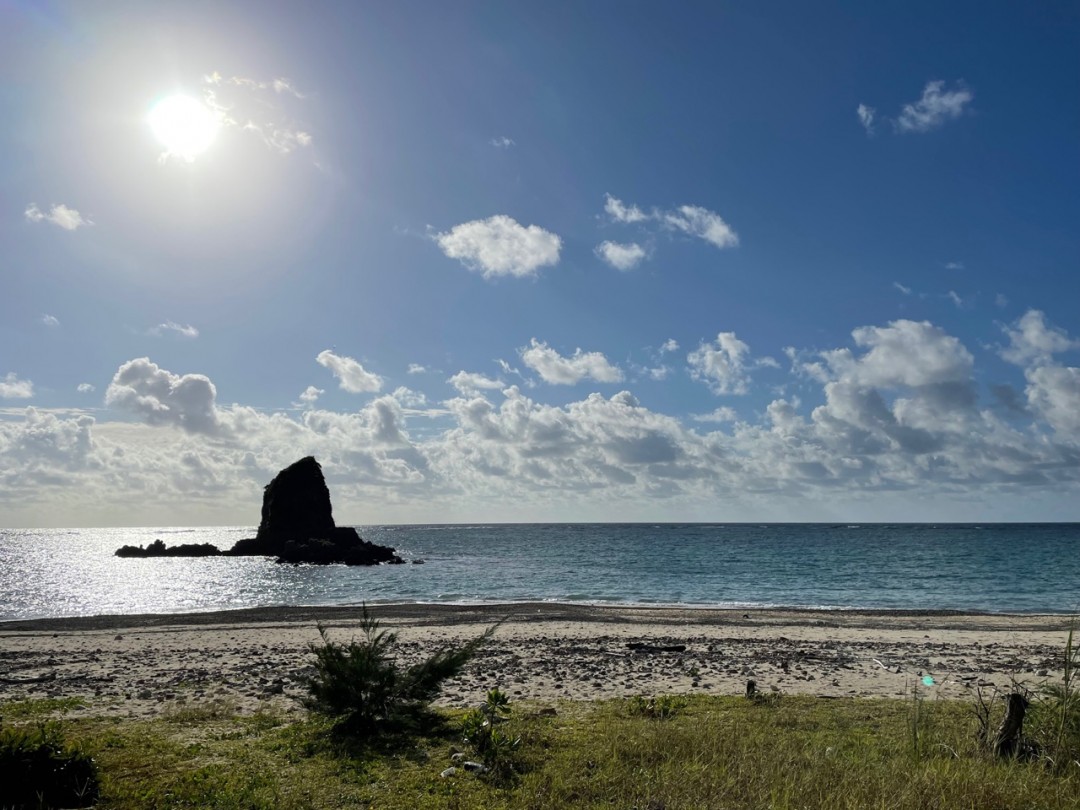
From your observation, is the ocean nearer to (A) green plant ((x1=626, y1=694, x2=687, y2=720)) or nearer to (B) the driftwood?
(A) green plant ((x1=626, y1=694, x2=687, y2=720))

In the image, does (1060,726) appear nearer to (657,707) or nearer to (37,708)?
(657,707)

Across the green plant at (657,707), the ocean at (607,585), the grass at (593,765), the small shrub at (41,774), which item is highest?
the small shrub at (41,774)

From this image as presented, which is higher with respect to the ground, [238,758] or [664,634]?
[238,758]

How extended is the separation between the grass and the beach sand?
10.4 ft

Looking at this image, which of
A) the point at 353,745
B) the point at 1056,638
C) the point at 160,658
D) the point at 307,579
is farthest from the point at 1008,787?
the point at 307,579

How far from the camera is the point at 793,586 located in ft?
192

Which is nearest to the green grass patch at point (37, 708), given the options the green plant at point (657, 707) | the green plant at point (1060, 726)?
the green plant at point (657, 707)

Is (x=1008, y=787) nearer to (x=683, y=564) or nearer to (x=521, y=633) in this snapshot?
(x=521, y=633)

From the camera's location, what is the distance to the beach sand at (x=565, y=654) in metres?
16.7

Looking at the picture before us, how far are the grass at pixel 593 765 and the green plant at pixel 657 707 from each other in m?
0.09

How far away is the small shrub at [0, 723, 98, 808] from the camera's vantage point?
24.8ft

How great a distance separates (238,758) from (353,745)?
1.66 meters

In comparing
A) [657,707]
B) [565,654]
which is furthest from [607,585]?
[657,707]

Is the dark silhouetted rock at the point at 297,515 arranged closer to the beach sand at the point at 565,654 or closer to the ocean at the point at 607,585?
the ocean at the point at 607,585
